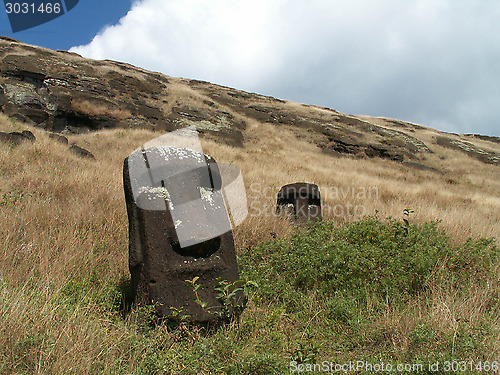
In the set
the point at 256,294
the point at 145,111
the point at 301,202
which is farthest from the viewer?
the point at 145,111

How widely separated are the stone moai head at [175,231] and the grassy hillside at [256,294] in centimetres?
31

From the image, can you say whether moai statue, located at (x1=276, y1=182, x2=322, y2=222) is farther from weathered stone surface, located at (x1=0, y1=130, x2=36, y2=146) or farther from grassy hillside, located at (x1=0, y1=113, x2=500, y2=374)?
weathered stone surface, located at (x1=0, y1=130, x2=36, y2=146)

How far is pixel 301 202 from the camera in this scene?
24.7ft

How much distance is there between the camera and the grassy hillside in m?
2.42

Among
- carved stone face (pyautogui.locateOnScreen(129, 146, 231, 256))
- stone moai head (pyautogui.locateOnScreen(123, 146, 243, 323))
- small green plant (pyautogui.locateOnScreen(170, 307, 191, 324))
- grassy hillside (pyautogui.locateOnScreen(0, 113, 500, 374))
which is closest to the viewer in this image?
grassy hillside (pyautogui.locateOnScreen(0, 113, 500, 374))

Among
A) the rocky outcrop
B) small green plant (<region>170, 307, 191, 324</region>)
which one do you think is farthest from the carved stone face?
the rocky outcrop

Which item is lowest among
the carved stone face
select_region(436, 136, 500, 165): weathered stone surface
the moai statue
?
Answer: the moai statue

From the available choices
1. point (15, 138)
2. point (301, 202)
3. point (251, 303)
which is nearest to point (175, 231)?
point (251, 303)

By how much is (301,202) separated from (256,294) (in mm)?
4060

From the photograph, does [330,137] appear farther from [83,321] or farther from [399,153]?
[83,321]

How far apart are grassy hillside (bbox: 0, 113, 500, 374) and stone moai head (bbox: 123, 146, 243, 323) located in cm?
31

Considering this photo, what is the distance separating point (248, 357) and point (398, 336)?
55.9 inches

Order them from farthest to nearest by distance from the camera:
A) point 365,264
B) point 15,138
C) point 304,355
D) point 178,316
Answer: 1. point 15,138
2. point 365,264
3. point 178,316
4. point 304,355

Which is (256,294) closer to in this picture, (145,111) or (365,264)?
(365,264)
